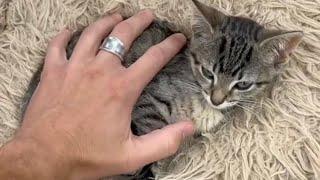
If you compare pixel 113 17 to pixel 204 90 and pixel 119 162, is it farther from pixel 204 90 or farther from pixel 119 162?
pixel 119 162

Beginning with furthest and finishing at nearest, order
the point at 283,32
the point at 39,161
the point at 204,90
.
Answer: the point at 204,90 < the point at 283,32 < the point at 39,161

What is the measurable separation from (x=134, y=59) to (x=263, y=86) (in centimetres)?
27

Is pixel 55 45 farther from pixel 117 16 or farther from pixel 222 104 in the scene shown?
pixel 222 104

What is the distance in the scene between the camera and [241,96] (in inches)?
48.2

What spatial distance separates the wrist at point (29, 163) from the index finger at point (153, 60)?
0.21 m

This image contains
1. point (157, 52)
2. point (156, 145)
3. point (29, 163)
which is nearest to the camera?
point (29, 163)

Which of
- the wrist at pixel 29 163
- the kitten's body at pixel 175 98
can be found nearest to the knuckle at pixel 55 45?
the kitten's body at pixel 175 98

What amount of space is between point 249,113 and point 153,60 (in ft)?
0.75

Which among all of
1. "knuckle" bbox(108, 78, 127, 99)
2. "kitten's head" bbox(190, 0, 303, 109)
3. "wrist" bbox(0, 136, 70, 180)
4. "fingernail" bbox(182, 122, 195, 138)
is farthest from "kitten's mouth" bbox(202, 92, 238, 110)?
→ "wrist" bbox(0, 136, 70, 180)

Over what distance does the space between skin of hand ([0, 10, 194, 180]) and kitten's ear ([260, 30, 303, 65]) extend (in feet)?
0.66

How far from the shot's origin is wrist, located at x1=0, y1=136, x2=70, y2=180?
98 cm

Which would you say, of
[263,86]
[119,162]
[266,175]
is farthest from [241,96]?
[119,162]

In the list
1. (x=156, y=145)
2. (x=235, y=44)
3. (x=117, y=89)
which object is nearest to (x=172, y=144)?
(x=156, y=145)

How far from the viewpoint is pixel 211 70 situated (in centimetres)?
123
